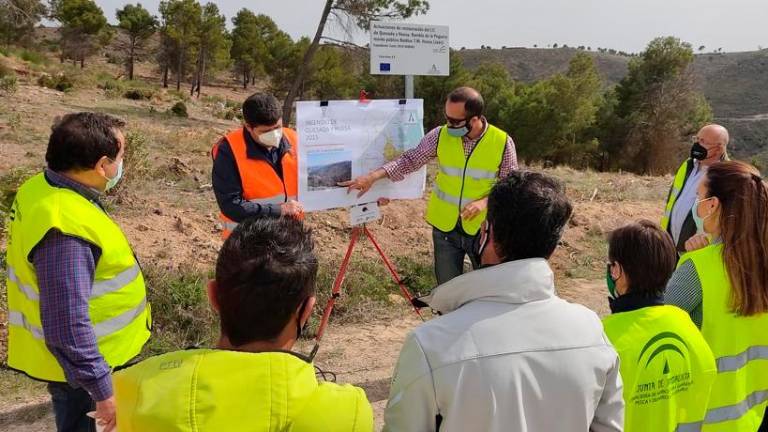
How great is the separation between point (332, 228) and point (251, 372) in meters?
6.19

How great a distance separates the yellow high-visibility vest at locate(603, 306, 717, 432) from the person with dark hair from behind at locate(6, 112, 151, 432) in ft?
5.34

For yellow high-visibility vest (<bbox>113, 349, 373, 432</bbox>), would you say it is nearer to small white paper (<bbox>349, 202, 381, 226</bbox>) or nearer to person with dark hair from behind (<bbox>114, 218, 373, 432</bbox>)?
person with dark hair from behind (<bbox>114, 218, 373, 432</bbox>)

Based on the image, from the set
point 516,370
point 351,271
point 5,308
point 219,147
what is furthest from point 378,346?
point 516,370

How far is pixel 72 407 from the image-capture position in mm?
2402

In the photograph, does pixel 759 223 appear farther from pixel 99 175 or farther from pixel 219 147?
pixel 219 147

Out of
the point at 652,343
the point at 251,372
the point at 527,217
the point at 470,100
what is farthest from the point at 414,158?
the point at 251,372

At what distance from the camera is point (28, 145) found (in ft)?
33.7

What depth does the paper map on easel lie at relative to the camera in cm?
412

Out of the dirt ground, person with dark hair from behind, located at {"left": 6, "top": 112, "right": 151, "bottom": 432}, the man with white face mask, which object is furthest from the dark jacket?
the dirt ground

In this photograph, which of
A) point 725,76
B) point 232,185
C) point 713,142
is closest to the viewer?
point 232,185

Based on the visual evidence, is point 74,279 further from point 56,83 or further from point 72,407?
point 56,83

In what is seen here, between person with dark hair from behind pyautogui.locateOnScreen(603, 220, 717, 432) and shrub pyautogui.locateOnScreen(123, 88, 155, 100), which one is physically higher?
shrub pyautogui.locateOnScreen(123, 88, 155, 100)

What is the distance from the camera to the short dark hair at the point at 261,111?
3479 mm

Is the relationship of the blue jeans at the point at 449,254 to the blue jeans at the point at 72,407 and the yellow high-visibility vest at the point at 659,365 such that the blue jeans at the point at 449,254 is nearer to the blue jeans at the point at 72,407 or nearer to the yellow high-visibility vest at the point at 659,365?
the yellow high-visibility vest at the point at 659,365
